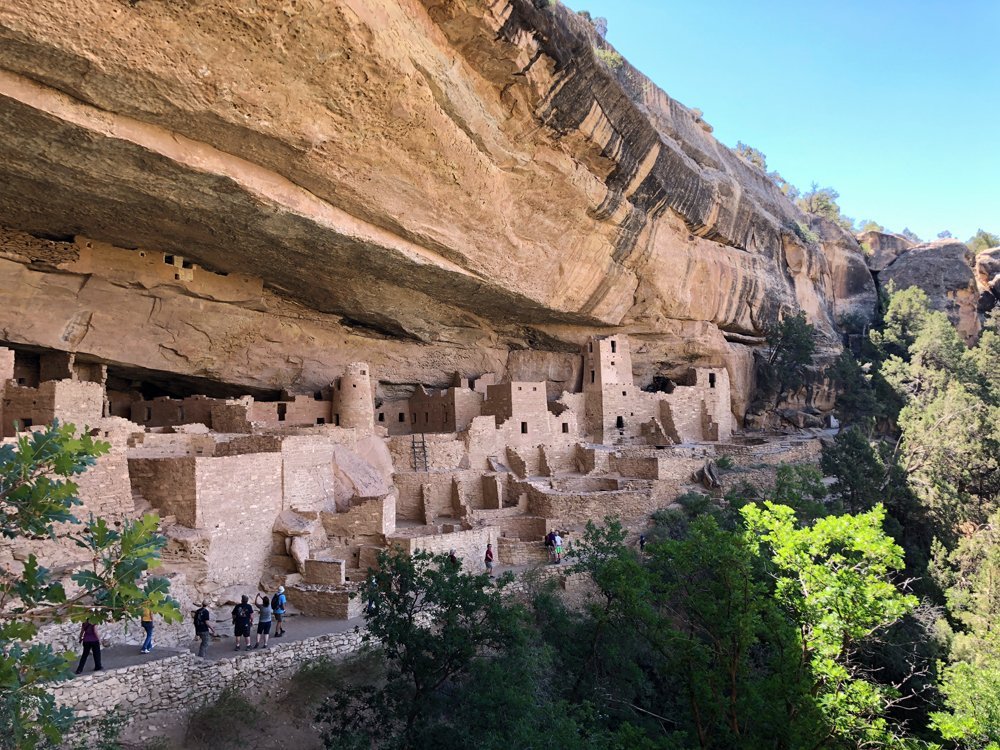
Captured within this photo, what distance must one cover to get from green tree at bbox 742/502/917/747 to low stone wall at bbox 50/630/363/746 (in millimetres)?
5808

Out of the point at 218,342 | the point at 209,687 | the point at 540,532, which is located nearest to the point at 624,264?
the point at 540,532

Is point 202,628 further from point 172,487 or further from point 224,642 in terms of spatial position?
point 172,487

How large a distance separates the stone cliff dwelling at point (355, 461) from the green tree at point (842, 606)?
5779mm

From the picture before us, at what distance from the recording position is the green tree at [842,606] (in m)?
6.66

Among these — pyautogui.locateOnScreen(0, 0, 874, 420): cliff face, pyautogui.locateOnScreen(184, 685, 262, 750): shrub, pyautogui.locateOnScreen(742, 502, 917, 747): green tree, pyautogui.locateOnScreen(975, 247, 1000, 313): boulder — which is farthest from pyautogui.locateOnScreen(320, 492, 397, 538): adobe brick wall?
pyautogui.locateOnScreen(975, 247, 1000, 313): boulder

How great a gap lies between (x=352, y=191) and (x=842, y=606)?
896 cm

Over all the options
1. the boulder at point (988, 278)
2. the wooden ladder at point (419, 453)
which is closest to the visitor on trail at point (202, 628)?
the wooden ladder at point (419, 453)

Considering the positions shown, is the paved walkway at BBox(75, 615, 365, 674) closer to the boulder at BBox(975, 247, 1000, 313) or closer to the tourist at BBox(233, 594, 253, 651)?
the tourist at BBox(233, 594, 253, 651)

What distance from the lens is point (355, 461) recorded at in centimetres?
1281

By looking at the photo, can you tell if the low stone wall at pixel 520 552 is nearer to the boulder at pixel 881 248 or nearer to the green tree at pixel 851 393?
the green tree at pixel 851 393

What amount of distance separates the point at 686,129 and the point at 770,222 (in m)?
4.62

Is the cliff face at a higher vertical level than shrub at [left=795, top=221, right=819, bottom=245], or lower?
lower

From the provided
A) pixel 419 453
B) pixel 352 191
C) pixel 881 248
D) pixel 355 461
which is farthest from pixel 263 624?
pixel 881 248

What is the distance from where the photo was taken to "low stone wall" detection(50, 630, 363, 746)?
6.76m
